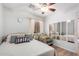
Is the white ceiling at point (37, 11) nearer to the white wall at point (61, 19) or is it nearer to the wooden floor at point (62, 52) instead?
the white wall at point (61, 19)

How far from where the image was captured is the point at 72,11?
1507 millimetres

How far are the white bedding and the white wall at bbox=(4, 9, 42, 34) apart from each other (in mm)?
260

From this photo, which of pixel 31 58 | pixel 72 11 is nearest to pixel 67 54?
pixel 31 58

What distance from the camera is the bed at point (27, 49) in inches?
57.0

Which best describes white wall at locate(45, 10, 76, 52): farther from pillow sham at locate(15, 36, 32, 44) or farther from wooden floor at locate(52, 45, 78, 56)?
pillow sham at locate(15, 36, 32, 44)

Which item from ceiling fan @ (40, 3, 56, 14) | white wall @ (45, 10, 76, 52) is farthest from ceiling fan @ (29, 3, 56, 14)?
white wall @ (45, 10, 76, 52)

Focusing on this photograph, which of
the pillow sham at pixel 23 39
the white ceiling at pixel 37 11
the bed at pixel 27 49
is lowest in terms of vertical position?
the bed at pixel 27 49

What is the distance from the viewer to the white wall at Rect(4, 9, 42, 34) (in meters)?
1.55

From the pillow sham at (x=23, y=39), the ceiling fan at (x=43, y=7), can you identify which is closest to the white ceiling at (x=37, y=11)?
the ceiling fan at (x=43, y=7)


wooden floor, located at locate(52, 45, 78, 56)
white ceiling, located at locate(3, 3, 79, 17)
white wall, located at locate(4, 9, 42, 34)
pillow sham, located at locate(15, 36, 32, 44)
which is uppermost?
white ceiling, located at locate(3, 3, 79, 17)

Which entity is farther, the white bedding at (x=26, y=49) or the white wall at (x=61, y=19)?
the white wall at (x=61, y=19)

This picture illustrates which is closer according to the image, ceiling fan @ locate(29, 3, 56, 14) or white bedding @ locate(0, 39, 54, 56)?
white bedding @ locate(0, 39, 54, 56)

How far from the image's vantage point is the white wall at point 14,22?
155 centimetres

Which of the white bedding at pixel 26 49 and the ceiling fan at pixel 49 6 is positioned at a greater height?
the ceiling fan at pixel 49 6
